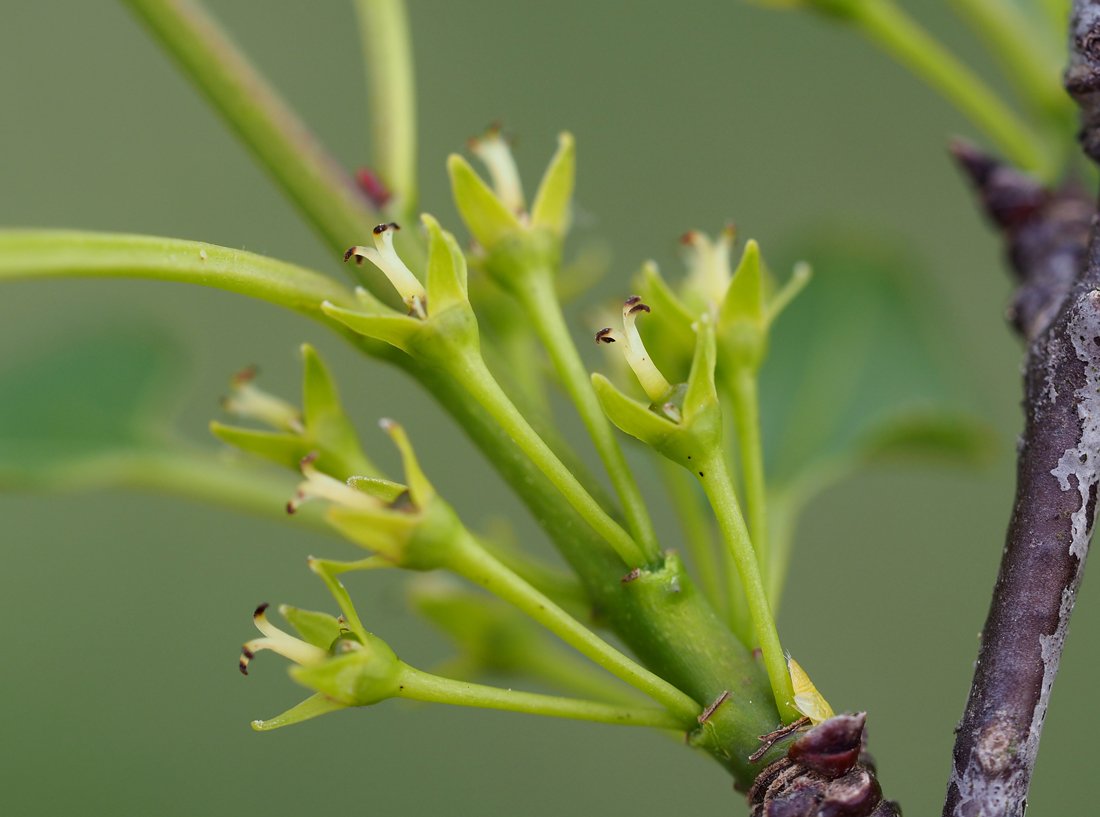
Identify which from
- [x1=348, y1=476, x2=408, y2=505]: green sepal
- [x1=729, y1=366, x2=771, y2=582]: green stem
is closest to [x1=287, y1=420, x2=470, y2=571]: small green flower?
[x1=348, y1=476, x2=408, y2=505]: green sepal

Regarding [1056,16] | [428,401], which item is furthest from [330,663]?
[428,401]

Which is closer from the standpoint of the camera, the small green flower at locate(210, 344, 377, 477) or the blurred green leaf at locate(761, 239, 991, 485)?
the small green flower at locate(210, 344, 377, 477)

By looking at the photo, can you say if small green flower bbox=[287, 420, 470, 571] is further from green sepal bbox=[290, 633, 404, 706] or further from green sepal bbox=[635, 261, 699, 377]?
green sepal bbox=[635, 261, 699, 377]

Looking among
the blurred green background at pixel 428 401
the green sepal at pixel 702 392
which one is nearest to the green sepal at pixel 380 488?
→ the green sepal at pixel 702 392

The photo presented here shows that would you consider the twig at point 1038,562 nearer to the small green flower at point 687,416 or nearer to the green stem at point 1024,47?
the small green flower at point 687,416

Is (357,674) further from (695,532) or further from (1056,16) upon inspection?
(1056,16)

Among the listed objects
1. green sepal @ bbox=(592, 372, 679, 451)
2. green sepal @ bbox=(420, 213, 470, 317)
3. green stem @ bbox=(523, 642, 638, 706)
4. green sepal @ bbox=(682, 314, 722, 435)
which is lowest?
green stem @ bbox=(523, 642, 638, 706)

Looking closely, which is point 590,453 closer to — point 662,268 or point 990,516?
point 662,268
